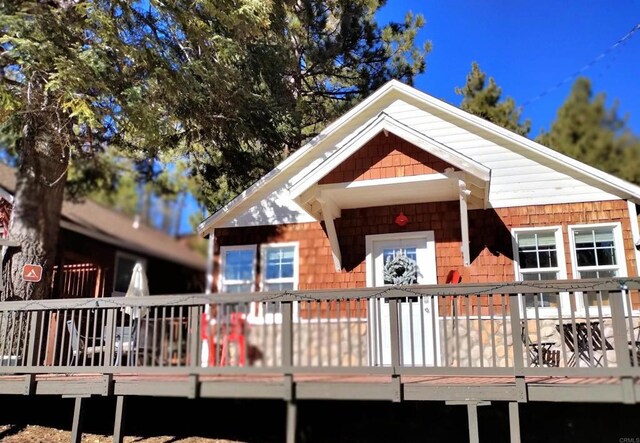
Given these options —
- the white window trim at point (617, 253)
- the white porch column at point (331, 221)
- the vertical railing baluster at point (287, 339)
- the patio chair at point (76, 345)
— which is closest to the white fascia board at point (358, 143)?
the white porch column at point (331, 221)

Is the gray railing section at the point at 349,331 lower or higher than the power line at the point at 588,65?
lower

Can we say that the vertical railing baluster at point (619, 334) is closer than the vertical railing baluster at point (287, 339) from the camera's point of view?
Yes

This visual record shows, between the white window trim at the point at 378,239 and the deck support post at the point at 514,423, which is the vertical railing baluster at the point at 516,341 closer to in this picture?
the deck support post at the point at 514,423

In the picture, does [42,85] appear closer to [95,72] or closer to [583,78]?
[95,72]

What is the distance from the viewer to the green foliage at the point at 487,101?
590 inches

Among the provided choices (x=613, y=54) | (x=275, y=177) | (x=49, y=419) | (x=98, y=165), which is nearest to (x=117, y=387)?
(x=49, y=419)

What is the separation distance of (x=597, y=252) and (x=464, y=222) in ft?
7.06

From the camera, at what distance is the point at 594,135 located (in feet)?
62.8

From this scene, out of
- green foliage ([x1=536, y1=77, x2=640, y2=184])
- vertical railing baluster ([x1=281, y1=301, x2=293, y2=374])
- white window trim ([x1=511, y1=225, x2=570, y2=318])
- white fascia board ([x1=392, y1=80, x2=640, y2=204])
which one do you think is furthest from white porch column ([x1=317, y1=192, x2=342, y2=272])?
green foliage ([x1=536, y1=77, x2=640, y2=184])

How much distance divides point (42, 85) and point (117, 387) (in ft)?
16.4

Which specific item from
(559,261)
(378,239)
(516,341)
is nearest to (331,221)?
(378,239)

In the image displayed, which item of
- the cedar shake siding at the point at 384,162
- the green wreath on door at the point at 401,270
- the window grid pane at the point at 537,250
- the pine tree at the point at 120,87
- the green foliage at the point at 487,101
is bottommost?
the green wreath on door at the point at 401,270

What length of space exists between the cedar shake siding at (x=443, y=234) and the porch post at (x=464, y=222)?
22 centimetres

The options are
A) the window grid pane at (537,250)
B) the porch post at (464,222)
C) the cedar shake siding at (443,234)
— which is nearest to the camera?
the porch post at (464,222)
